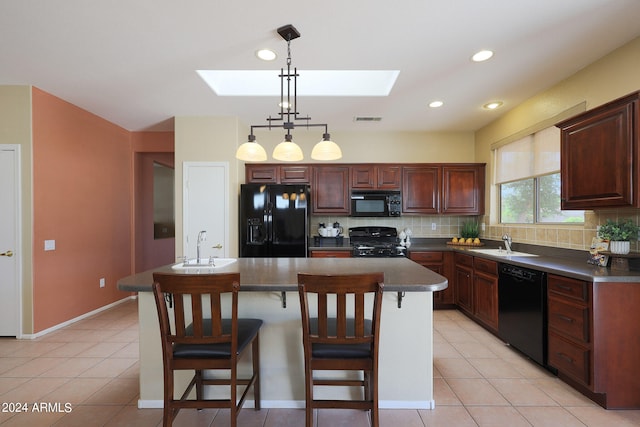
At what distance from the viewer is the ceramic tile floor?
2.00 m

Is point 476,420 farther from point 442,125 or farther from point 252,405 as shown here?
point 442,125

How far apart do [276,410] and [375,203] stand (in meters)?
3.19

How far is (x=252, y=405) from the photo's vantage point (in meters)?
2.14

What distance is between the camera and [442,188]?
4.72 metres

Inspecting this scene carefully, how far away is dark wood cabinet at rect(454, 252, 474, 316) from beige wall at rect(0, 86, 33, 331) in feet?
16.2

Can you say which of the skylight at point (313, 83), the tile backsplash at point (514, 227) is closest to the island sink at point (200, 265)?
the skylight at point (313, 83)

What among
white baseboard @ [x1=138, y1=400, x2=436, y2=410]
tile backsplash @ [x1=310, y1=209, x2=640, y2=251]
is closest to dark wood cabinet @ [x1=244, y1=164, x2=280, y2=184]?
tile backsplash @ [x1=310, y1=209, x2=640, y2=251]

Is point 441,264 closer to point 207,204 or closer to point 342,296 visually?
point 342,296

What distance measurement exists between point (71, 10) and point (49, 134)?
2.09m

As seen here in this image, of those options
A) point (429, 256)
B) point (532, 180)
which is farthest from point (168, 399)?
point (532, 180)

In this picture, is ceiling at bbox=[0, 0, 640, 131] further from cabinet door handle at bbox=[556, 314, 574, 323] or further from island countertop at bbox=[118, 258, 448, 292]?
cabinet door handle at bbox=[556, 314, 574, 323]

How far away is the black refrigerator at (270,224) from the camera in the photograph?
13.8 ft

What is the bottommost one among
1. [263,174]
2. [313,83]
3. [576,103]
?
[263,174]

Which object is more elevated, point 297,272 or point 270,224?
point 270,224
